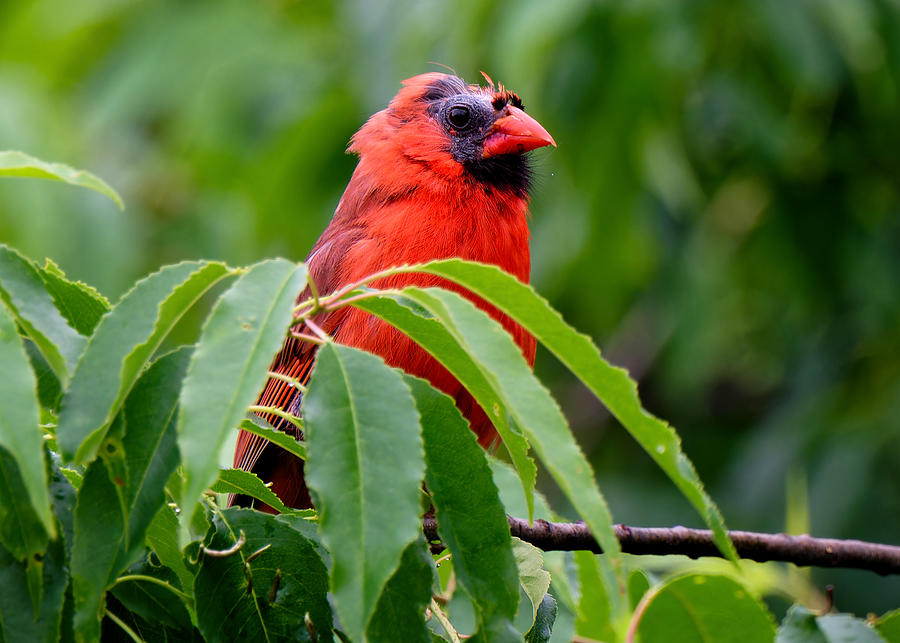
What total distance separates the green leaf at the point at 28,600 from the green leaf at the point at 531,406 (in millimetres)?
632

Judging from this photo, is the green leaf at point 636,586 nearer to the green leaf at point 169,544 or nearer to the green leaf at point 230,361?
the green leaf at point 169,544

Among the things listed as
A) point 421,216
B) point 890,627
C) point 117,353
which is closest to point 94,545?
point 117,353

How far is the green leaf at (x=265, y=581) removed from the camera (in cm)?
182

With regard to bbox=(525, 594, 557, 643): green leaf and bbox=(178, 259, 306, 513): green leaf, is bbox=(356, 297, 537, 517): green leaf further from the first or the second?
bbox=(525, 594, 557, 643): green leaf

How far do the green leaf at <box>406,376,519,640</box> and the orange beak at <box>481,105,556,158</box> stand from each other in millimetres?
2312

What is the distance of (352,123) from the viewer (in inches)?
246

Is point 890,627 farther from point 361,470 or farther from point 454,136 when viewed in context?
point 454,136

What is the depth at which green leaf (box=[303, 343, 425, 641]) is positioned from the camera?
55.6 inches

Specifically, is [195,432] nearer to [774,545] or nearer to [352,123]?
[774,545]

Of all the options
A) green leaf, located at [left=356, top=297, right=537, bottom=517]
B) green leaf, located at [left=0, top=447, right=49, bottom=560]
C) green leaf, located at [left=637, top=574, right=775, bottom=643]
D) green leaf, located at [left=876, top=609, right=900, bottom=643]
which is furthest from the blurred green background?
green leaf, located at [left=0, top=447, right=49, bottom=560]

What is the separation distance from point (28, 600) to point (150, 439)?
30cm

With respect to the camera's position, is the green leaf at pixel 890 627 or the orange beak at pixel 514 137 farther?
the orange beak at pixel 514 137

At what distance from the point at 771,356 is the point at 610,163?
7.48ft

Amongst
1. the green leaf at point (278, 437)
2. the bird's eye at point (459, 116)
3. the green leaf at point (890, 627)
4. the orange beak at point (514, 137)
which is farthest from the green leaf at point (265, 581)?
the bird's eye at point (459, 116)
